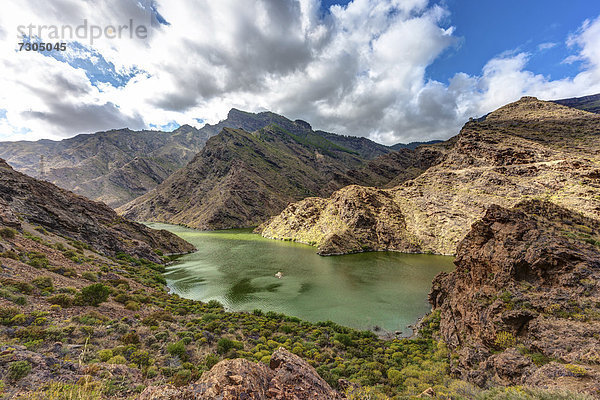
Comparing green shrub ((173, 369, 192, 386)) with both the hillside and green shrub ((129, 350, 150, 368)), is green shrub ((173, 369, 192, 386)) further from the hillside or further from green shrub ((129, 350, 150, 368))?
green shrub ((129, 350, 150, 368))

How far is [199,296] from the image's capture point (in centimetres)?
4591

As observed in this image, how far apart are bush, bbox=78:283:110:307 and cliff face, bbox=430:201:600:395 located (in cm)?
3430

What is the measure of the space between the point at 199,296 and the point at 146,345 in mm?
28368

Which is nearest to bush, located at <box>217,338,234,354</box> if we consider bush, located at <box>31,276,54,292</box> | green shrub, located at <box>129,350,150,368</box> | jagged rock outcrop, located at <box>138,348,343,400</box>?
green shrub, located at <box>129,350,150,368</box>

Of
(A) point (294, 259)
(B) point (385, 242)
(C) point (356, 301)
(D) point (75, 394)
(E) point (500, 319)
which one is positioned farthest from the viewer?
(B) point (385, 242)

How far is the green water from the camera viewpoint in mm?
39406

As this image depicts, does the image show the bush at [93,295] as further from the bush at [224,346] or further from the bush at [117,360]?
the bush at [224,346]

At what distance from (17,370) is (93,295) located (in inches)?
671

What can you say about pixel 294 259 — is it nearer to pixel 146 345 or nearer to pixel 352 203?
pixel 352 203

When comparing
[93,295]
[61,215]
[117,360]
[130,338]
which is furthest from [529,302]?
[61,215]

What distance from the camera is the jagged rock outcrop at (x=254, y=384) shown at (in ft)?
22.0

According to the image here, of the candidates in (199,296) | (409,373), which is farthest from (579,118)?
(199,296)

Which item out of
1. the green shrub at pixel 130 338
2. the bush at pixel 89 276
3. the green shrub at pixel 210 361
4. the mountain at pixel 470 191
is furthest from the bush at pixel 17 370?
the mountain at pixel 470 191

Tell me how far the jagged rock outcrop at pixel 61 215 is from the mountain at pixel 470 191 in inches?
2422
